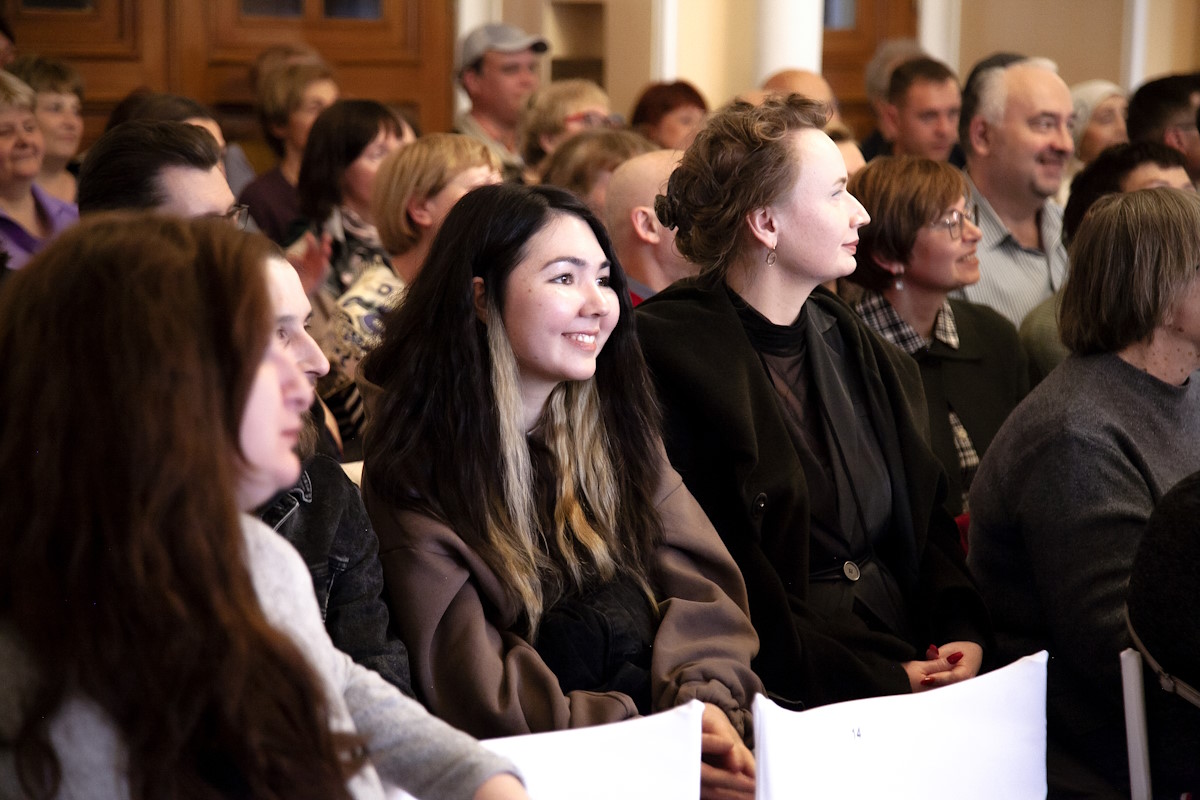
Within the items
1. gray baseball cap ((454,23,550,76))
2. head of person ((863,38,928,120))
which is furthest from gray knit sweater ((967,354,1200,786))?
head of person ((863,38,928,120))

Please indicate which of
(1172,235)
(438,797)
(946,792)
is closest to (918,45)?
(1172,235)

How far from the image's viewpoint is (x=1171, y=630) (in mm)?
1705

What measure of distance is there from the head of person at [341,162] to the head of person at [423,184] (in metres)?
0.52

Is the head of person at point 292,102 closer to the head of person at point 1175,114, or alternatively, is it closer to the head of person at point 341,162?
the head of person at point 341,162

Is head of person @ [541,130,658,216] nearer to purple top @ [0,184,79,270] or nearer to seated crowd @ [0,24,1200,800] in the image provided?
seated crowd @ [0,24,1200,800]

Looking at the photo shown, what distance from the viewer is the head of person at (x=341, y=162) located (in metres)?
3.86

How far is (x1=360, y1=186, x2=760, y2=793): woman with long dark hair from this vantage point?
5.79 feet

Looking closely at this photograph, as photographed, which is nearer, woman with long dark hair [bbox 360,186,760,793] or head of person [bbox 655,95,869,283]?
woman with long dark hair [bbox 360,186,760,793]

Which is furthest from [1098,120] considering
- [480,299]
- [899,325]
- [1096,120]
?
[480,299]

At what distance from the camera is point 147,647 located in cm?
105

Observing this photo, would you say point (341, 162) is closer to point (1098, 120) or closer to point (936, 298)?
point (936, 298)

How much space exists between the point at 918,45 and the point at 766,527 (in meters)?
4.74

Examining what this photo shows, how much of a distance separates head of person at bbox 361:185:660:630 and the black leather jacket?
0.45ft

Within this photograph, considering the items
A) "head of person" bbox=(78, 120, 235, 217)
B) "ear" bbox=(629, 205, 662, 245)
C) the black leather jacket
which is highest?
"head of person" bbox=(78, 120, 235, 217)
